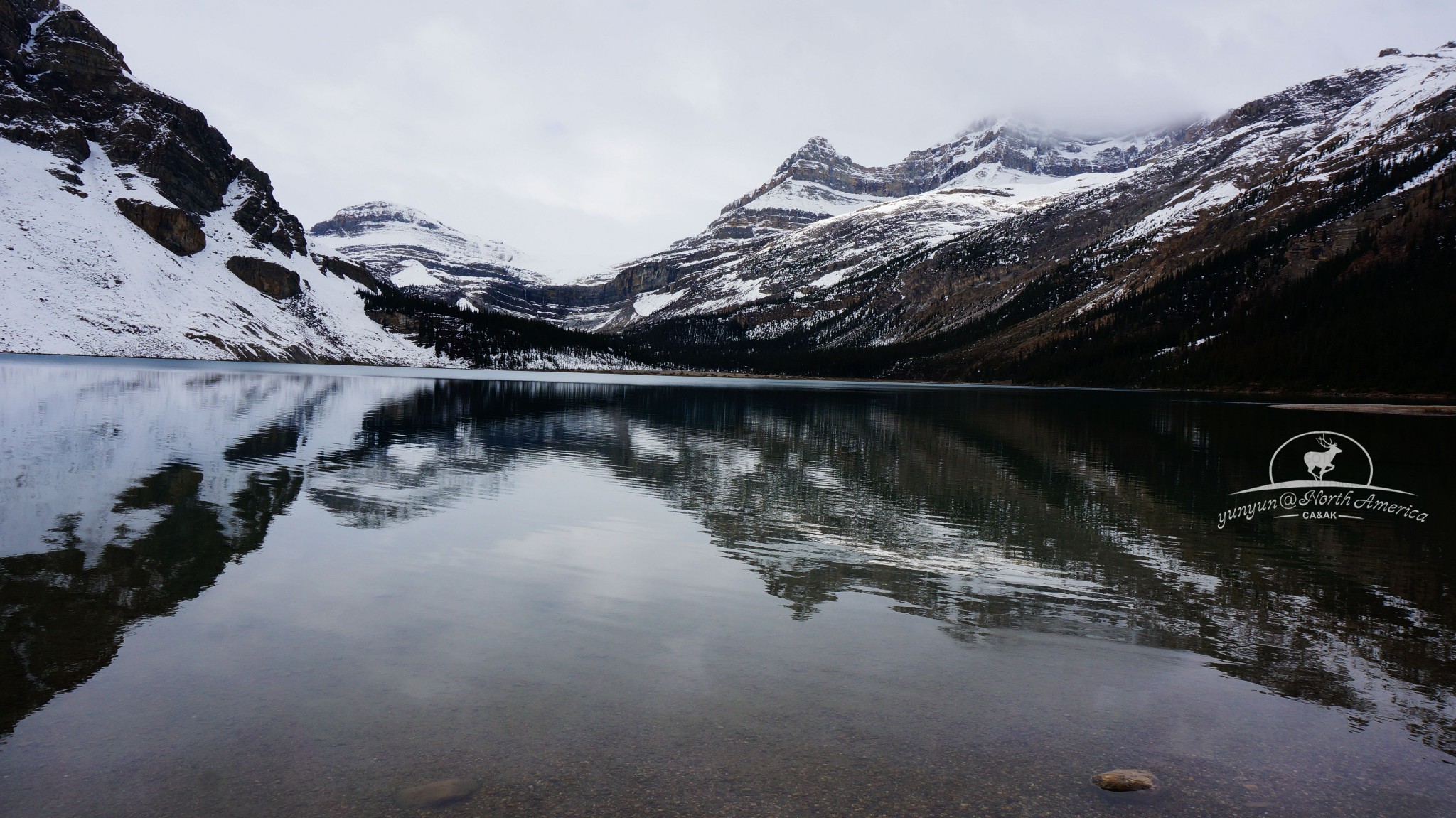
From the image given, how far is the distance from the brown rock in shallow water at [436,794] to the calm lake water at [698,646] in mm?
207

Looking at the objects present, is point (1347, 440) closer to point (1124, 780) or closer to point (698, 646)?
point (1124, 780)

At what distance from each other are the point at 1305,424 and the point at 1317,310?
121 meters

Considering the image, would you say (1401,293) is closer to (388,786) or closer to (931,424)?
(931,424)

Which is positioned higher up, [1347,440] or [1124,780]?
[1347,440]

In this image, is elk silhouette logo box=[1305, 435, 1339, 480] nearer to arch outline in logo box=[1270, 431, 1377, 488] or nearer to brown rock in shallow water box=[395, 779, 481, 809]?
arch outline in logo box=[1270, 431, 1377, 488]
